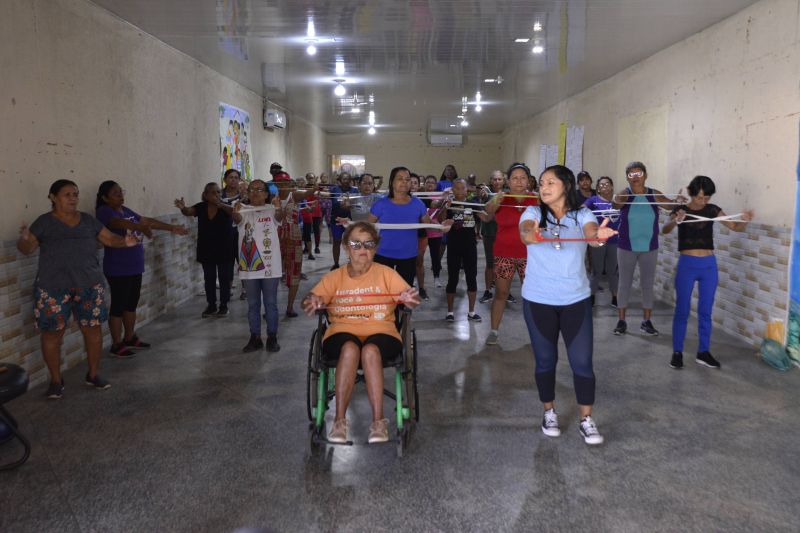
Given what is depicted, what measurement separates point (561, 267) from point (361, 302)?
1.11 meters

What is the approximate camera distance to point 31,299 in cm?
452

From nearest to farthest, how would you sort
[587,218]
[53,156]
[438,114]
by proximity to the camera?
[587,218] → [53,156] → [438,114]

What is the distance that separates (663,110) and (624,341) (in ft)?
11.5

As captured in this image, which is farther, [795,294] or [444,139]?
[444,139]

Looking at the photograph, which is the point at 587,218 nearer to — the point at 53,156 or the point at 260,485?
the point at 260,485

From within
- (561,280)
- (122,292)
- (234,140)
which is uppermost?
(234,140)

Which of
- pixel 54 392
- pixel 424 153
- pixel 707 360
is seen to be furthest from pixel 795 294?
pixel 424 153

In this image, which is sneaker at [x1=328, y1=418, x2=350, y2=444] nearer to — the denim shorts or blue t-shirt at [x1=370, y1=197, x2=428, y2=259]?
blue t-shirt at [x1=370, y1=197, x2=428, y2=259]

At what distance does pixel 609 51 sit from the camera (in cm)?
774

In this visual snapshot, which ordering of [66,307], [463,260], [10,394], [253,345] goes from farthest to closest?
[463,260] < [253,345] < [66,307] < [10,394]

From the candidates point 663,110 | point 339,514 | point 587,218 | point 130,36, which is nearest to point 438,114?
point 663,110

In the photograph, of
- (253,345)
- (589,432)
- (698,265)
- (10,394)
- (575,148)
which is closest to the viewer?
(10,394)

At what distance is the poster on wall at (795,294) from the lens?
4.83m

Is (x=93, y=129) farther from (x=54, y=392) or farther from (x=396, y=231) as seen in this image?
(x=396, y=231)
